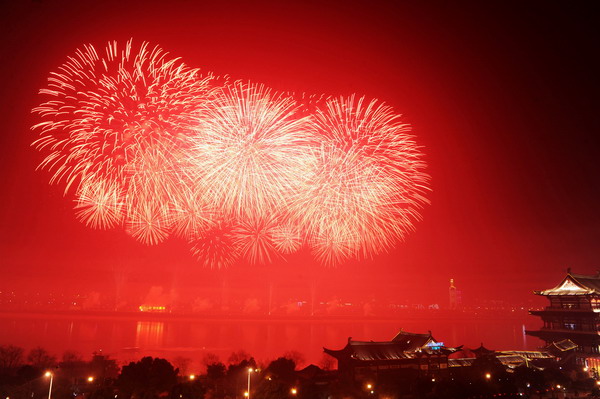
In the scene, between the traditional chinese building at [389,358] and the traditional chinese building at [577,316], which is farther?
the traditional chinese building at [577,316]

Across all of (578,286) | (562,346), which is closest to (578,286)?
(578,286)

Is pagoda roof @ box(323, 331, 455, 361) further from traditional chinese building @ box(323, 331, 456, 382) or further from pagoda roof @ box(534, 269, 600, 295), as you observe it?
pagoda roof @ box(534, 269, 600, 295)

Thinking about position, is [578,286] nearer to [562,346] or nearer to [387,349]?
[562,346]

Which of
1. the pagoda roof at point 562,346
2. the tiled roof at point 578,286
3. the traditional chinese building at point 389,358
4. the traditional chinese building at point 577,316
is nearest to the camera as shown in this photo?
the traditional chinese building at point 389,358

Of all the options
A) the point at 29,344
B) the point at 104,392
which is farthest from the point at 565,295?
the point at 29,344

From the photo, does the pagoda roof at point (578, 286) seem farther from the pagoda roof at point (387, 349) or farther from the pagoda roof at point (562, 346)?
the pagoda roof at point (387, 349)

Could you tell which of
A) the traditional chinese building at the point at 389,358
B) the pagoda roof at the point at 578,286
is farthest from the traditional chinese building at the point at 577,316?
the traditional chinese building at the point at 389,358

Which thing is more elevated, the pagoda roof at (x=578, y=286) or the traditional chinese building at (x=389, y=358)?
the pagoda roof at (x=578, y=286)
